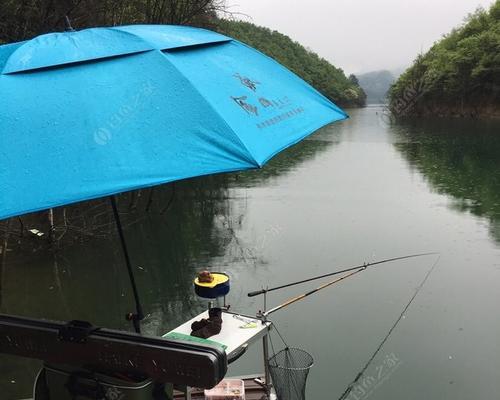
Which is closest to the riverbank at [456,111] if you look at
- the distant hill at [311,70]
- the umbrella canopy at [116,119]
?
the distant hill at [311,70]

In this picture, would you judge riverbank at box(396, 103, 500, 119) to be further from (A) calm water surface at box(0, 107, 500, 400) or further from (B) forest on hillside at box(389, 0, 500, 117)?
(A) calm water surface at box(0, 107, 500, 400)

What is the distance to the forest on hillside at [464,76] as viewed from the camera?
112 feet

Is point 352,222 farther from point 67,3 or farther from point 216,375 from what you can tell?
point 216,375

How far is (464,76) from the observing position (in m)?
36.1

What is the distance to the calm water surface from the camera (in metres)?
4.07

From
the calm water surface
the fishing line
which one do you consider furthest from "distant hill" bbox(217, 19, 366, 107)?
the fishing line

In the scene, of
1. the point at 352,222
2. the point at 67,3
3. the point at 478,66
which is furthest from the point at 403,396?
the point at 478,66

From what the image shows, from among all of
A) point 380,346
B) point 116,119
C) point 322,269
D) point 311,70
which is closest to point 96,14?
point 322,269

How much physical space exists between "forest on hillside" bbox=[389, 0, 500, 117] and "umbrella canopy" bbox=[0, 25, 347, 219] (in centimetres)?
3562

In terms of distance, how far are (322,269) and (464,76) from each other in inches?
1334

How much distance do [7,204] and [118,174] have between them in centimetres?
26

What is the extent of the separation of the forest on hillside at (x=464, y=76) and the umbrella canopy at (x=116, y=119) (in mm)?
35619

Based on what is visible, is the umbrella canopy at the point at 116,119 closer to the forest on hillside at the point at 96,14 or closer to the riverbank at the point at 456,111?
the forest on hillside at the point at 96,14

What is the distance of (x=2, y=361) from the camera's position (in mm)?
4172
